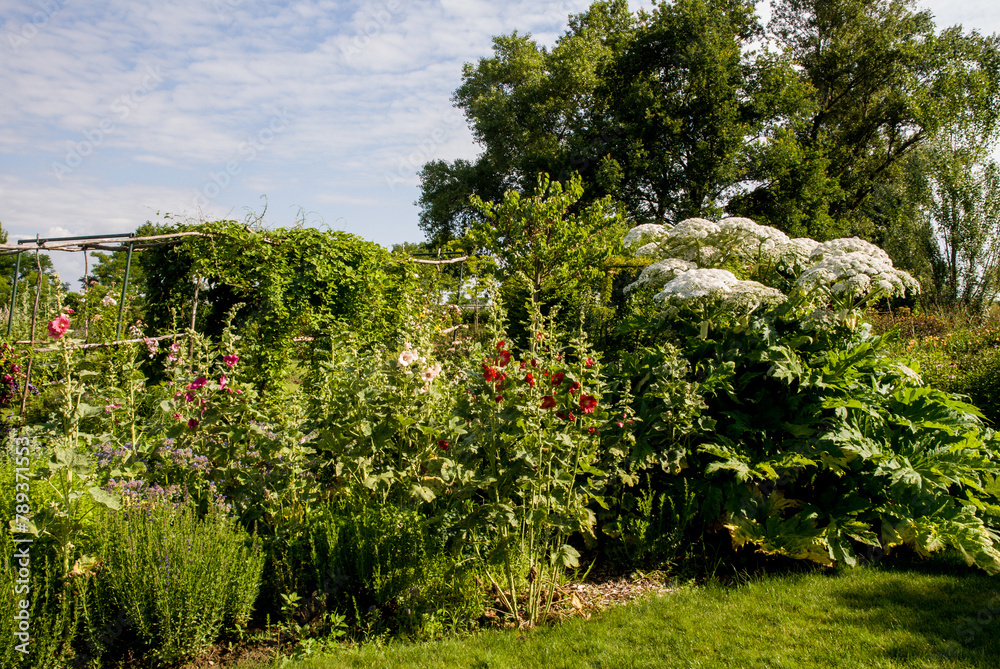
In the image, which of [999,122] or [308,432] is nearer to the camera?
[308,432]

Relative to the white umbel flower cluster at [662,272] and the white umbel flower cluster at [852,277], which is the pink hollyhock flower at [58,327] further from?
the white umbel flower cluster at [852,277]

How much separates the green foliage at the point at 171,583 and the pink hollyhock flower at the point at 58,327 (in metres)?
0.96

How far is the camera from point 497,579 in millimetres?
3191

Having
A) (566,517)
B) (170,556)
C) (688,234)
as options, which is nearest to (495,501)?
(566,517)

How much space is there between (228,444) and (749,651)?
113 inches

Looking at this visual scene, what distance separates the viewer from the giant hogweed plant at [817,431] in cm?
344

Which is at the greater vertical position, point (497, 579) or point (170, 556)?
point (170, 556)

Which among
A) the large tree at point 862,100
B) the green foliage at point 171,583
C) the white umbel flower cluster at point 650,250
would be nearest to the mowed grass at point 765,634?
the green foliage at point 171,583

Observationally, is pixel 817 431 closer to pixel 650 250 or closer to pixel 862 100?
pixel 650 250

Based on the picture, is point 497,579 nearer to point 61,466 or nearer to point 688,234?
point 61,466

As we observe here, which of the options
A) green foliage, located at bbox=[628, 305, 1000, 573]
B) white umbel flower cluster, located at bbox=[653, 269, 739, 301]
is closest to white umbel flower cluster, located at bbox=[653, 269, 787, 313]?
white umbel flower cluster, located at bbox=[653, 269, 739, 301]

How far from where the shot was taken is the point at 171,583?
97.7 inches

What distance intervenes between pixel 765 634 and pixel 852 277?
2450 millimetres

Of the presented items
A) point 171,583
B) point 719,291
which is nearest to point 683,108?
point 719,291
